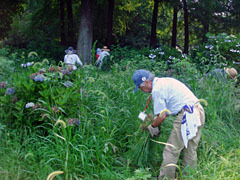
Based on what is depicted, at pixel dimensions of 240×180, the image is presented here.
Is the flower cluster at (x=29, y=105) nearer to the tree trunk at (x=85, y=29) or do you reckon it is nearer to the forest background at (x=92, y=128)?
the forest background at (x=92, y=128)

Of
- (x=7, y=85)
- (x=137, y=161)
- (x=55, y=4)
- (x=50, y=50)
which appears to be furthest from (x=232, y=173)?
(x=55, y=4)

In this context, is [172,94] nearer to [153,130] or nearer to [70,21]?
[153,130]

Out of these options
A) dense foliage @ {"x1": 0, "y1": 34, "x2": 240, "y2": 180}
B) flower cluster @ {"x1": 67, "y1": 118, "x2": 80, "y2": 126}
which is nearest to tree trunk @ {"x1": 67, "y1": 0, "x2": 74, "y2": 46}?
dense foliage @ {"x1": 0, "y1": 34, "x2": 240, "y2": 180}

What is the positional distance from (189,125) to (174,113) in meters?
0.30

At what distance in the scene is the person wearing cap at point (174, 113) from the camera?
336 cm

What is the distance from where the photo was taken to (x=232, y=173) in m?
3.14

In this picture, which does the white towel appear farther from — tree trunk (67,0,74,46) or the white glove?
tree trunk (67,0,74,46)

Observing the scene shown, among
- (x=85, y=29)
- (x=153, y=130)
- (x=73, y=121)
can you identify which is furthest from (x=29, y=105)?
(x=85, y=29)

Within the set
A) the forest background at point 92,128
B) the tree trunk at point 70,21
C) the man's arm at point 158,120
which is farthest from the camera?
the tree trunk at point 70,21

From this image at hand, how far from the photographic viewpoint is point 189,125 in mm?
3350

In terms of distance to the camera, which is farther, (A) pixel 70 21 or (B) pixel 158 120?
(A) pixel 70 21

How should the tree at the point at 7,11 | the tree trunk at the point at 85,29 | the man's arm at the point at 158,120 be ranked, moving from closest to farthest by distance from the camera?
1. the man's arm at the point at 158,120
2. the tree trunk at the point at 85,29
3. the tree at the point at 7,11

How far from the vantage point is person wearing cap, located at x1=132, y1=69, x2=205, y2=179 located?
3357mm

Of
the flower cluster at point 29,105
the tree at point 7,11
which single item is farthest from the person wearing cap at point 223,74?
the tree at point 7,11
